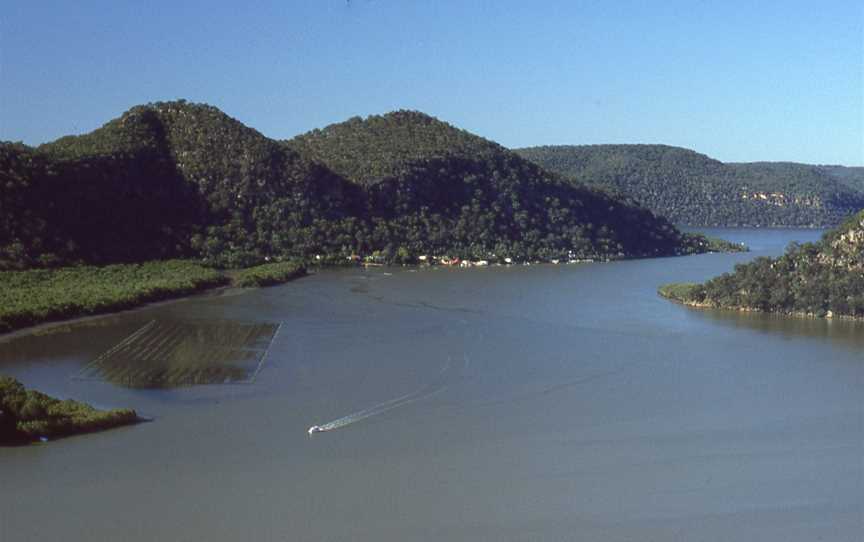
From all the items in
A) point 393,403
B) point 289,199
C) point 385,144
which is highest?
point 385,144

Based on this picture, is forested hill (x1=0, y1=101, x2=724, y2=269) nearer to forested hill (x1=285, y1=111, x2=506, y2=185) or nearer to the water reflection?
forested hill (x1=285, y1=111, x2=506, y2=185)

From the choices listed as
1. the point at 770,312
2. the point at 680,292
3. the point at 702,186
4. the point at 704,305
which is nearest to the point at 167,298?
the point at 680,292

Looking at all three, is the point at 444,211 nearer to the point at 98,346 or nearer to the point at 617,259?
the point at 617,259

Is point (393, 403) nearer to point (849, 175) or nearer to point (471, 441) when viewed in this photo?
point (471, 441)

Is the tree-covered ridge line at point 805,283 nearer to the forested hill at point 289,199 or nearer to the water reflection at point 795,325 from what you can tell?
the water reflection at point 795,325

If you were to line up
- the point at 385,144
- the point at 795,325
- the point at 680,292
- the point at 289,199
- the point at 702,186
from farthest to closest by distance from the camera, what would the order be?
the point at 702,186 → the point at 385,144 → the point at 289,199 → the point at 680,292 → the point at 795,325

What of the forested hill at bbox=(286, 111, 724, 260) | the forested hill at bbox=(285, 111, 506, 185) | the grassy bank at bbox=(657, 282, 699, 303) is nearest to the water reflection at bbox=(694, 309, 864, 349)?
the grassy bank at bbox=(657, 282, 699, 303)

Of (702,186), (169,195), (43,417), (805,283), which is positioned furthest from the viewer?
(702,186)
